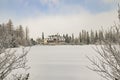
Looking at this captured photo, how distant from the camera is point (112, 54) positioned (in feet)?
20.0

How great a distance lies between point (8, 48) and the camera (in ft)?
26.3

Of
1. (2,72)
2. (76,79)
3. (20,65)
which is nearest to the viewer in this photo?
(2,72)

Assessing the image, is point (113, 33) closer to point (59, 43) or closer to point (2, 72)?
point (2, 72)

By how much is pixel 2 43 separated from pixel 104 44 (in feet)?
10.5

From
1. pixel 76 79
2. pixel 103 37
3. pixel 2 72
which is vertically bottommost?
pixel 76 79

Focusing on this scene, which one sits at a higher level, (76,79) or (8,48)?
(8,48)

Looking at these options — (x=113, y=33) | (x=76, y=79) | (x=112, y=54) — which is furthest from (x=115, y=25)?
(x=76, y=79)

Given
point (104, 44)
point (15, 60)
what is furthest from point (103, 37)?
point (15, 60)

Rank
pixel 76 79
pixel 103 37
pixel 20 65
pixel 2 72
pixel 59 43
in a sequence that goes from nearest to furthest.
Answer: pixel 103 37, pixel 2 72, pixel 20 65, pixel 76 79, pixel 59 43

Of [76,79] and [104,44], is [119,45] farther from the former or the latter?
[76,79]

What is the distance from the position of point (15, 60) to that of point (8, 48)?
1.45 feet

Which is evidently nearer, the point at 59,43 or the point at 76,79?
the point at 76,79

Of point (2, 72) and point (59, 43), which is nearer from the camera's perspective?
point (2, 72)

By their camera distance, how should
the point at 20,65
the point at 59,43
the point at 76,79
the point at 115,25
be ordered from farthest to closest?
the point at 59,43 < the point at 76,79 < the point at 20,65 < the point at 115,25
